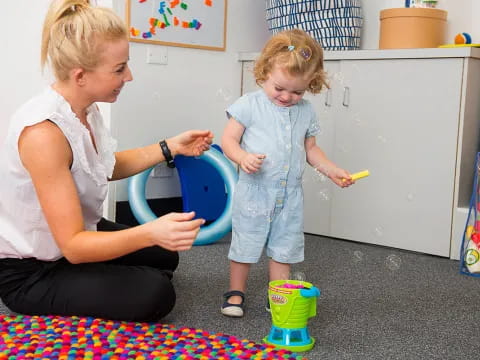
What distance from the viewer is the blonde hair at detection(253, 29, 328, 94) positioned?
1.70 m

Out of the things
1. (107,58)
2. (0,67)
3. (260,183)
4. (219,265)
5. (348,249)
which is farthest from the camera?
(0,67)

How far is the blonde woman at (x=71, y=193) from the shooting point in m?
1.37

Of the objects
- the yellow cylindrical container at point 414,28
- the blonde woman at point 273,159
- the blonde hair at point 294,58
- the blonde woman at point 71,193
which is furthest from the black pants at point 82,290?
the yellow cylindrical container at point 414,28

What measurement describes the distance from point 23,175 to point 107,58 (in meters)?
0.31

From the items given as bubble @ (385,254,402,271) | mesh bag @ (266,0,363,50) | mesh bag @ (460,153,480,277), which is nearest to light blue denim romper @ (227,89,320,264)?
bubble @ (385,254,402,271)

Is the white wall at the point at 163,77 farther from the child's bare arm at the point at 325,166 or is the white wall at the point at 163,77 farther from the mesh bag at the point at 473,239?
the child's bare arm at the point at 325,166

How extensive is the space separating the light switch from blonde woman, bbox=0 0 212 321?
110 centimetres

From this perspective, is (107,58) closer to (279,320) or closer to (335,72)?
(279,320)

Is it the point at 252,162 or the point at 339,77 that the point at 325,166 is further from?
the point at 339,77

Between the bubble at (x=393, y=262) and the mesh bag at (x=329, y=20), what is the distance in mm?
920

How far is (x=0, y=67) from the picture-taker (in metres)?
2.83

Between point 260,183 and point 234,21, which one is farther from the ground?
point 234,21

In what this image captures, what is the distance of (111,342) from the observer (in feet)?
4.60

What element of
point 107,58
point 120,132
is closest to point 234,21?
point 120,132
